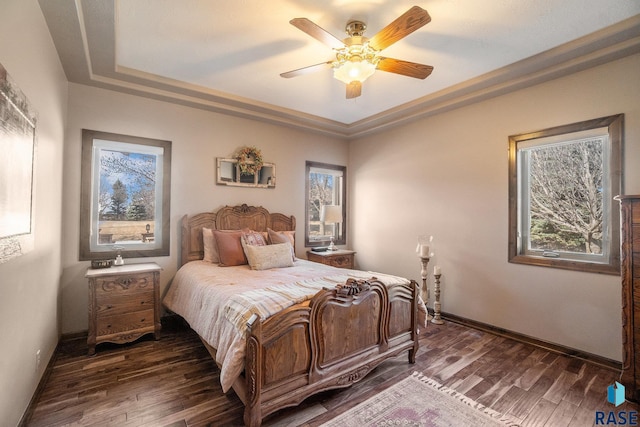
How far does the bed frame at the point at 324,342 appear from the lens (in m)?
1.73

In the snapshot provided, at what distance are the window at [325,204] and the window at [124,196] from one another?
211cm

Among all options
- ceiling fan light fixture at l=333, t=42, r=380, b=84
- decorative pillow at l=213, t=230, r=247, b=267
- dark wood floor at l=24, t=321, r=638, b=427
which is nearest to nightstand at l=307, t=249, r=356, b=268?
decorative pillow at l=213, t=230, r=247, b=267

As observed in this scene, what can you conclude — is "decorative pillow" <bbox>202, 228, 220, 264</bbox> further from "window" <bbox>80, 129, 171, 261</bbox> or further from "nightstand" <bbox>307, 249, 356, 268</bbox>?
"nightstand" <bbox>307, 249, 356, 268</bbox>

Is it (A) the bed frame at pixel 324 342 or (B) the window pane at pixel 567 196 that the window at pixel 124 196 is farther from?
(B) the window pane at pixel 567 196

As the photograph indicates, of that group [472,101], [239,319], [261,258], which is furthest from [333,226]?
[239,319]

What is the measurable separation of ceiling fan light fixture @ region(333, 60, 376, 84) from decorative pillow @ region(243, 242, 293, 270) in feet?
6.37

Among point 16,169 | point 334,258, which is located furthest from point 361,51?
point 334,258

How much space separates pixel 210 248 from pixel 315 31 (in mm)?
2612

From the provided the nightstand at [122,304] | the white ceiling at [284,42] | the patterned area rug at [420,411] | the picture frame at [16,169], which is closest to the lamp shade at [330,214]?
the white ceiling at [284,42]

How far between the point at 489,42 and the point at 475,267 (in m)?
2.39

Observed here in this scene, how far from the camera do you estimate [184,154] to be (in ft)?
11.8

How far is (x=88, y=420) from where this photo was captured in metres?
1.84

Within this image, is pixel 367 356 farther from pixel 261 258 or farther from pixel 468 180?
pixel 468 180

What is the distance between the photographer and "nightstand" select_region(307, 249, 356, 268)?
14.3 ft
